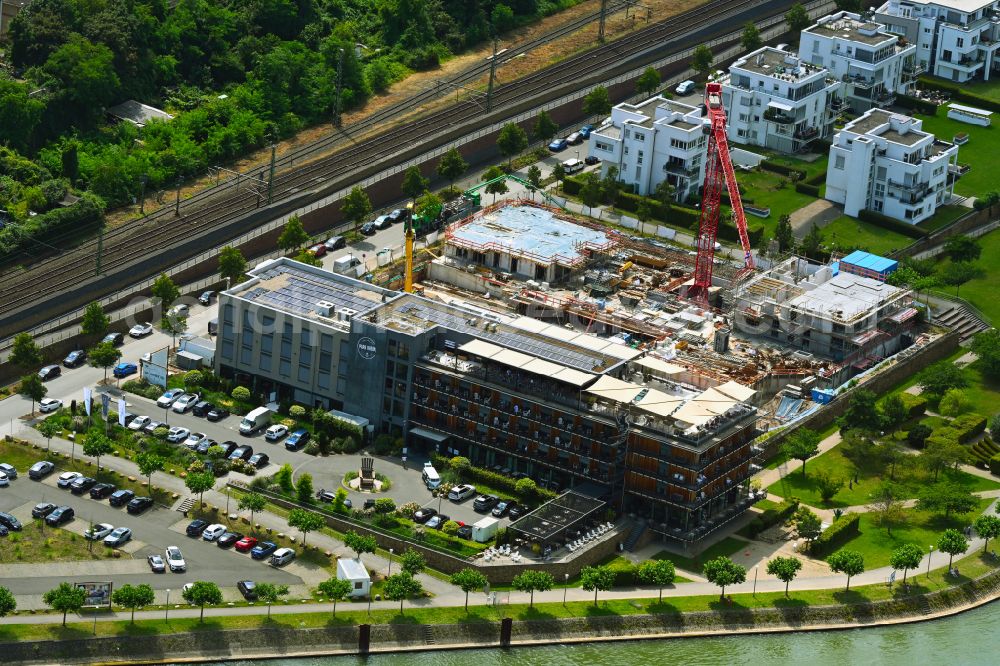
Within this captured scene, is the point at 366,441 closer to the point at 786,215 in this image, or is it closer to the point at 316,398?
the point at 316,398

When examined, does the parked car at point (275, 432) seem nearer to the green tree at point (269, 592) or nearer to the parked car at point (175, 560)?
the parked car at point (175, 560)

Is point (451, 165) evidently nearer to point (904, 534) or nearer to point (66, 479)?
point (66, 479)


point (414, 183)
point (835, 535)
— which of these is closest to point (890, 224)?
point (414, 183)

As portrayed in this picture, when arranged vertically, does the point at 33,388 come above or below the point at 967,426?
below

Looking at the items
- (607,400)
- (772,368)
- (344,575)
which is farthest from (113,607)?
(772,368)

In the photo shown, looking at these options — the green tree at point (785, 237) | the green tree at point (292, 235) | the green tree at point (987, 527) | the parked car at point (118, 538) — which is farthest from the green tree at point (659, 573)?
the green tree at point (292, 235)

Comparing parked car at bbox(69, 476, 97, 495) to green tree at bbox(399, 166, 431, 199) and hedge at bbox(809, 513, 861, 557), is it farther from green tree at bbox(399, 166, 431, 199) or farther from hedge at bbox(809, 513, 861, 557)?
green tree at bbox(399, 166, 431, 199)
